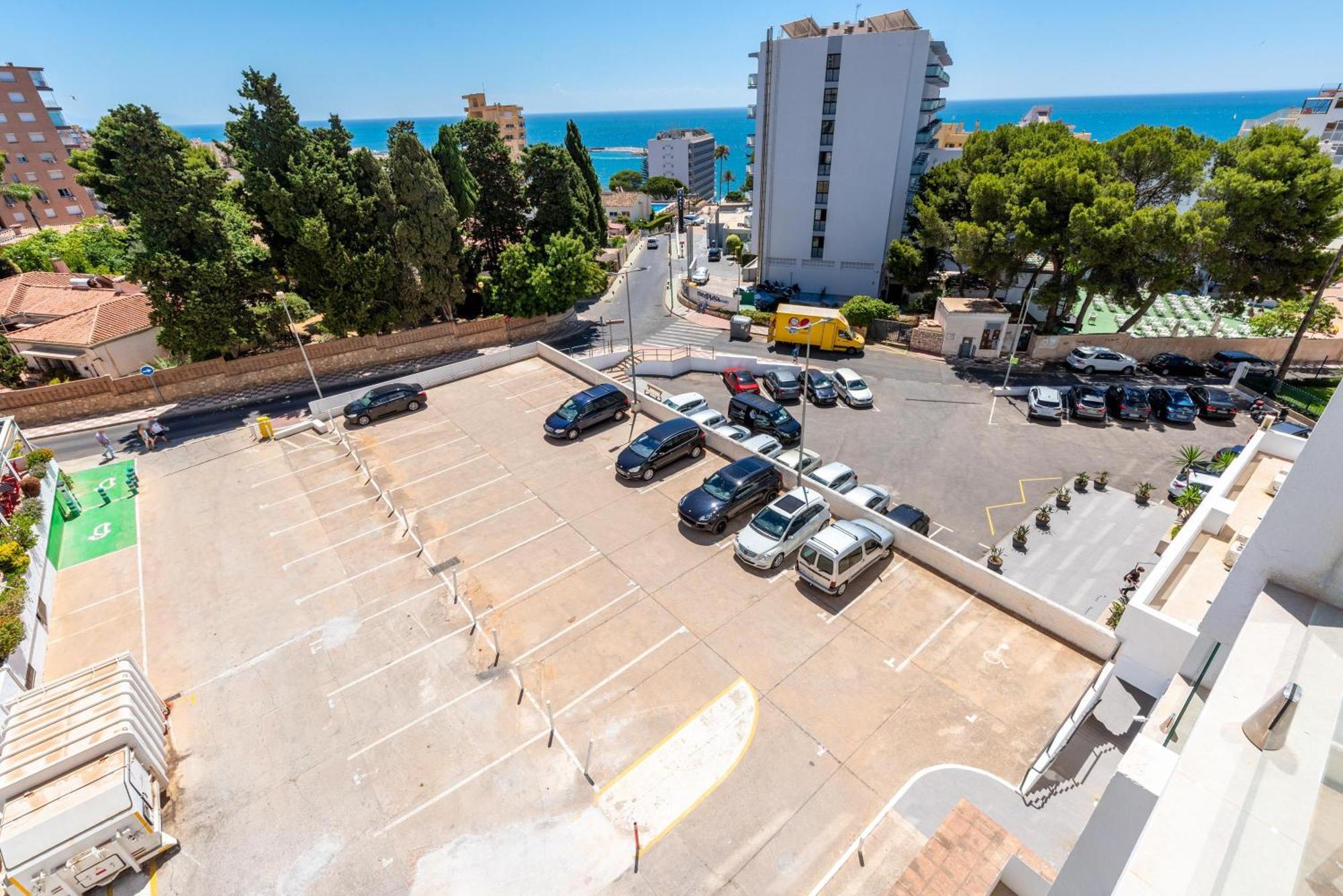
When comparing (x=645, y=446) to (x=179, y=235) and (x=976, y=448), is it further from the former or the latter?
(x=179, y=235)

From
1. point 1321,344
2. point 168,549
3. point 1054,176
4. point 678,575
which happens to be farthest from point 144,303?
point 1321,344

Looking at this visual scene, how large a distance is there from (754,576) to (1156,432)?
26.1 m

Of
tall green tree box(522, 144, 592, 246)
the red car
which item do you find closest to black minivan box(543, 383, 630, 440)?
the red car

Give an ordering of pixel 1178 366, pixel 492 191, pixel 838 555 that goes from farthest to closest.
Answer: pixel 492 191, pixel 1178 366, pixel 838 555

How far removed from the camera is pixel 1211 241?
32.0 meters

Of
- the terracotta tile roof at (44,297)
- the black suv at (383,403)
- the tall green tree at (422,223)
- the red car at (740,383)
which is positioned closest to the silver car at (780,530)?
the red car at (740,383)

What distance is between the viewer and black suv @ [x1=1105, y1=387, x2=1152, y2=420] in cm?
3020

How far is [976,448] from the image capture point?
28406 mm

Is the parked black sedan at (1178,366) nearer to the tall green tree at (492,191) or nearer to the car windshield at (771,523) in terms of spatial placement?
the car windshield at (771,523)

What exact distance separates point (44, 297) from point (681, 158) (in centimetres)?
13718

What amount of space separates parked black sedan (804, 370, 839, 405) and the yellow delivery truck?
24.7ft

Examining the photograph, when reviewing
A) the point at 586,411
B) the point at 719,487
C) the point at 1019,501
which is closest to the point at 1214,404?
the point at 1019,501

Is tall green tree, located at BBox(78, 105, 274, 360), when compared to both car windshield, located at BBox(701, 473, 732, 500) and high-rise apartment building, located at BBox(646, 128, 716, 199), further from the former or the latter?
high-rise apartment building, located at BBox(646, 128, 716, 199)

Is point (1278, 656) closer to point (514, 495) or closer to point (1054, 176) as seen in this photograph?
point (514, 495)
